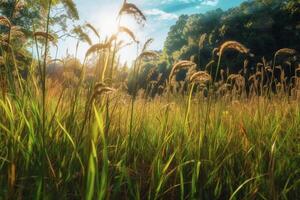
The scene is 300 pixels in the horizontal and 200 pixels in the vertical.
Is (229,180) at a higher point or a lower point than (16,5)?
lower

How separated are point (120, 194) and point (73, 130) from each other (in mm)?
509

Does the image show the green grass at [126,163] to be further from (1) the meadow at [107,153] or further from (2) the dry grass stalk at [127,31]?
(2) the dry grass stalk at [127,31]

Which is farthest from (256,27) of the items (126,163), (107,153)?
(107,153)

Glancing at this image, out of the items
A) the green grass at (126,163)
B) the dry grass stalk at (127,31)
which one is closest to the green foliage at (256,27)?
the green grass at (126,163)

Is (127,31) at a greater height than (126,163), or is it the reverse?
(127,31)

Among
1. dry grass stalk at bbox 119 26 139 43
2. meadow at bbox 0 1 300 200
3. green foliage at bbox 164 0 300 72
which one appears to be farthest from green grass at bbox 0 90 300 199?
green foliage at bbox 164 0 300 72

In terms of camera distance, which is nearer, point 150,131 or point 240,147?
point 240,147

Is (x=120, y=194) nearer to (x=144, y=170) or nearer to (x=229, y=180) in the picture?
(x=144, y=170)

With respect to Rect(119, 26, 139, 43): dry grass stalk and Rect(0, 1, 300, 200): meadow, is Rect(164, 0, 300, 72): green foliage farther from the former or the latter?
Rect(119, 26, 139, 43): dry grass stalk

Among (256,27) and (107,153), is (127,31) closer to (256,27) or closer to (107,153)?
(107,153)

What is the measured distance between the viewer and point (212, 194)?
2.22m

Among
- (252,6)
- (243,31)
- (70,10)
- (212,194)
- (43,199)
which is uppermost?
(252,6)

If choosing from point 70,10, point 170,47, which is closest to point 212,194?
point 70,10

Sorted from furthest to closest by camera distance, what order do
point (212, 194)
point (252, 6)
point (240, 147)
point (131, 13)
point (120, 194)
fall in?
point (252, 6) < point (240, 147) < point (212, 194) < point (120, 194) < point (131, 13)
